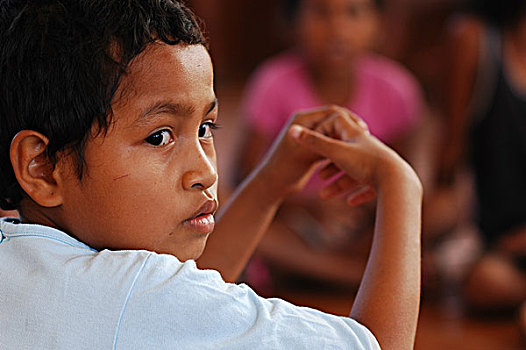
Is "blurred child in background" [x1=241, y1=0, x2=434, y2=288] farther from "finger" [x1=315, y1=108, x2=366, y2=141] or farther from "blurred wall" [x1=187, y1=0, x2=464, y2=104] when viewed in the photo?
"blurred wall" [x1=187, y1=0, x2=464, y2=104]

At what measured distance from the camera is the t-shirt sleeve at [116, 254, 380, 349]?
2.34ft

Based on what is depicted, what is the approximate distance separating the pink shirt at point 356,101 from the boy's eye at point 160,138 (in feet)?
5.54

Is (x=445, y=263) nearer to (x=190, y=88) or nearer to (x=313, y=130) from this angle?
(x=313, y=130)

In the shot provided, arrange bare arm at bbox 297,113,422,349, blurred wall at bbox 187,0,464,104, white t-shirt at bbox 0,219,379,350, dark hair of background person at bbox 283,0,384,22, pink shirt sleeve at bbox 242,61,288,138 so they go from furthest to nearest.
Result: 1. blurred wall at bbox 187,0,464,104
2. dark hair of background person at bbox 283,0,384,22
3. pink shirt sleeve at bbox 242,61,288,138
4. bare arm at bbox 297,113,422,349
5. white t-shirt at bbox 0,219,379,350

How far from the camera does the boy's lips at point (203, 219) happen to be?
0.83 metres

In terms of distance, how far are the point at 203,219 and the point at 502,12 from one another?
184 cm

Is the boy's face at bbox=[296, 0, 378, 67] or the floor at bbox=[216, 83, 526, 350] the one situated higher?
the boy's face at bbox=[296, 0, 378, 67]

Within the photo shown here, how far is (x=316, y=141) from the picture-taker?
3.33 feet

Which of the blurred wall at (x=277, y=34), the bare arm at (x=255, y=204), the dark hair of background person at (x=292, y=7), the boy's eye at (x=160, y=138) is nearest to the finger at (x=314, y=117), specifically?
the bare arm at (x=255, y=204)

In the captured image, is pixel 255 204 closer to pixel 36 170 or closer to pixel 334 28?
pixel 36 170

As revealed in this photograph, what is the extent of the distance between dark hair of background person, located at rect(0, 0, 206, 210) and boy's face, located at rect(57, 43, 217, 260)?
0.02 metres

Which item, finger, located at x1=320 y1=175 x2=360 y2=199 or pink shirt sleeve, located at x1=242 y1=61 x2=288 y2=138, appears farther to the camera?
pink shirt sleeve, located at x1=242 y1=61 x2=288 y2=138

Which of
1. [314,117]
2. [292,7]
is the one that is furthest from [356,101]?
[314,117]

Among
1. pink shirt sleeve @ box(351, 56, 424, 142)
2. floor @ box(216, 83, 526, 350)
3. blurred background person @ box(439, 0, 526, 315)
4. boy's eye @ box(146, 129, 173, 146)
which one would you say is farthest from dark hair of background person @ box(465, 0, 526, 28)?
boy's eye @ box(146, 129, 173, 146)
